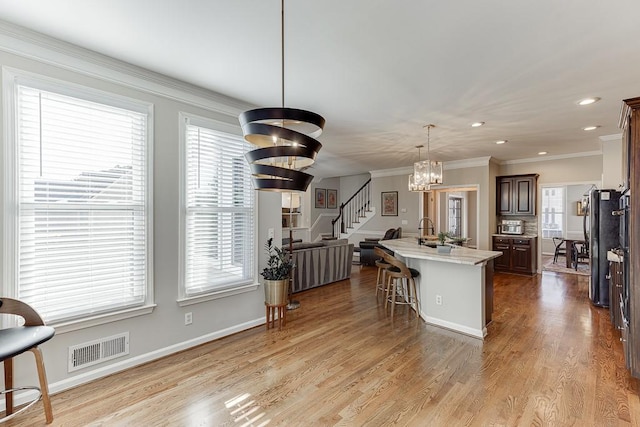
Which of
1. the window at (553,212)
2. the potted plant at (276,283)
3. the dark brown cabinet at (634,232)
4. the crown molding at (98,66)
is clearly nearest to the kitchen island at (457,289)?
the dark brown cabinet at (634,232)

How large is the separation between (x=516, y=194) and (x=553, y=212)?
418cm

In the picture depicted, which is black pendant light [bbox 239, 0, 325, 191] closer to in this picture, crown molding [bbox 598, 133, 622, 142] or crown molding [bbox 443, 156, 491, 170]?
crown molding [bbox 598, 133, 622, 142]

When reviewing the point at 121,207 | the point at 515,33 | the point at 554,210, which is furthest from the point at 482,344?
the point at 554,210

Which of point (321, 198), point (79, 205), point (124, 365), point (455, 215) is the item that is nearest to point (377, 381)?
point (124, 365)

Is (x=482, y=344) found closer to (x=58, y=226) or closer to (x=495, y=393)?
(x=495, y=393)

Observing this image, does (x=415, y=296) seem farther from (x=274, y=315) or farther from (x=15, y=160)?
(x=15, y=160)

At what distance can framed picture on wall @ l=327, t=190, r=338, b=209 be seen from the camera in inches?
439

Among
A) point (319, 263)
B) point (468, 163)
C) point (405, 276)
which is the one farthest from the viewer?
point (468, 163)

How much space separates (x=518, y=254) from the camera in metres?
6.93

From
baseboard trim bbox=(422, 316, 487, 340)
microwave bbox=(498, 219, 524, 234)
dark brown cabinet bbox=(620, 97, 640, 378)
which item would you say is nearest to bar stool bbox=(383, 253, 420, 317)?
baseboard trim bbox=(422, 316, 487, 340)

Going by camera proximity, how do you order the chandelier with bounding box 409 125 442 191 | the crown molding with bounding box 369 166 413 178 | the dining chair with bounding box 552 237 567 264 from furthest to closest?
the dining chair with bounding box 552 237 567 264, the crown molding with bounding box 369 166 413 178, the chandelier with bounding box 409 125 442 191

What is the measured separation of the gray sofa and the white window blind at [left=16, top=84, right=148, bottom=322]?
2.69m

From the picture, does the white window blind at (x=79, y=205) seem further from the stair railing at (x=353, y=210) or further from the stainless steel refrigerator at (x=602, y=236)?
the stair railing at (x=353, y=210)

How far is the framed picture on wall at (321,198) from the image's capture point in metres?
10.9
